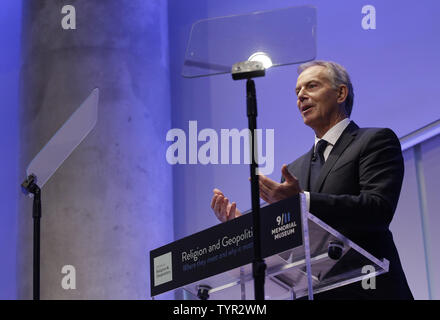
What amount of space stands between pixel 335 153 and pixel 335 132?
0.47 ft

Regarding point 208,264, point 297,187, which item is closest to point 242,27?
point 297,187

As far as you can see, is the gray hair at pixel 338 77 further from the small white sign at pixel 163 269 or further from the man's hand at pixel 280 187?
the small white sign at pixel 163 269

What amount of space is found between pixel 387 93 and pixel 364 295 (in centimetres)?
212

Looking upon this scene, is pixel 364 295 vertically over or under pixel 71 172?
under

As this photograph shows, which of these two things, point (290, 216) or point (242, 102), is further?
point (242, 102)

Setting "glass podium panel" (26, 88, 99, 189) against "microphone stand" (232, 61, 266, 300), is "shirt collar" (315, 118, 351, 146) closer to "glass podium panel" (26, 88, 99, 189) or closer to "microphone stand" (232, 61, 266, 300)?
"microphone stand" (232, 61, 266, 300)

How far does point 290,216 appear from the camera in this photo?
1961 mm

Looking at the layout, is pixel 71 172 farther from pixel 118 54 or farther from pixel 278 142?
pixel 278 142

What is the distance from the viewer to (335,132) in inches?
106

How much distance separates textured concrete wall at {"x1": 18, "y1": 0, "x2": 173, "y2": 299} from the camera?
4508 millimetres

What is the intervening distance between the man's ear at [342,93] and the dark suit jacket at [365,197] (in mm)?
178

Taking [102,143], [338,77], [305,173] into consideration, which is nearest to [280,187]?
[305,173]
